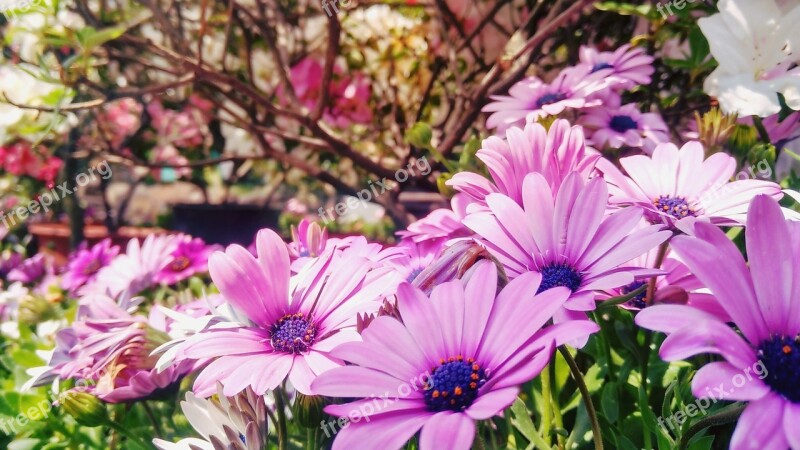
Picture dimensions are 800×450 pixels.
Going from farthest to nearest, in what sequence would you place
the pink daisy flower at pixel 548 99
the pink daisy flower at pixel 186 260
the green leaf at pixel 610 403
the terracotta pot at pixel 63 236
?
1. the terracotta pot at pixel 63 236
2. the pink daisy flower at pixel 186 260
3. the pink daisy flower at pixel 548 99
4. the green leaf at pixel 610 403

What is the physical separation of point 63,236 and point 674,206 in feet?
8.37

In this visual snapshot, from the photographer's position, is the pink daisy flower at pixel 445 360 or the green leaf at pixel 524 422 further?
the green leaf at pixel 524 422

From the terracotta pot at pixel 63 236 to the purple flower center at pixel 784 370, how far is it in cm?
219

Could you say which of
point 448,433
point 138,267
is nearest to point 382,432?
point 448,433

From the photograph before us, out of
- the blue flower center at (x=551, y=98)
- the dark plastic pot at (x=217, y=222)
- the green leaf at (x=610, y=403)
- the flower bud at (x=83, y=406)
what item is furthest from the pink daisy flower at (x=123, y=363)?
the dark plastic pot at (x=217, y=222)

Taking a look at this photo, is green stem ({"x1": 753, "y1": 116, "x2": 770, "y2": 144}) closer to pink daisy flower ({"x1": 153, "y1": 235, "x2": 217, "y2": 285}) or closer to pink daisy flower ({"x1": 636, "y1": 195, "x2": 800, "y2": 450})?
pink daisy flower ({"x1": 636, "y1": 195, "x2": 800, "y2": 450})

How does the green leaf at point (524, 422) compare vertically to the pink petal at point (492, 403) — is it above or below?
below

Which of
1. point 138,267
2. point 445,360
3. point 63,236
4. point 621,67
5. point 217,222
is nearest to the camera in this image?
point 445,360

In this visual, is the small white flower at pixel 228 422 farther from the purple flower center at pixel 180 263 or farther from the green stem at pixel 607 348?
the purple flower center at pixel 180 263

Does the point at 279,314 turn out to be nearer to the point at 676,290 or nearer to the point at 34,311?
the point at 676,290

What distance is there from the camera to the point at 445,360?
0.39m

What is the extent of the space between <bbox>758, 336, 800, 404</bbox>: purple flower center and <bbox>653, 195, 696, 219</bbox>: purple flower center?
18cm

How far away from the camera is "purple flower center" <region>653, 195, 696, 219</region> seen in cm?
49

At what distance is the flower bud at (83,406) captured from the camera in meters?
0.56
